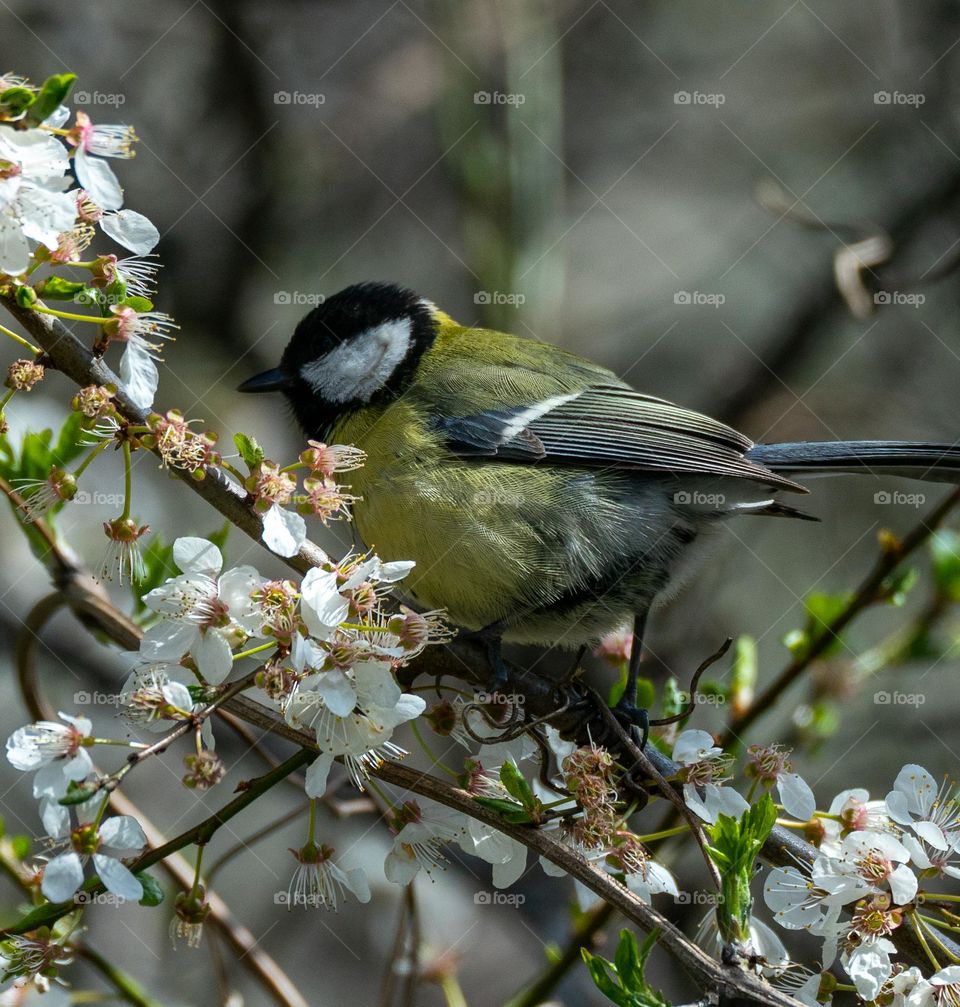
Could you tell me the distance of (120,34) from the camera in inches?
176

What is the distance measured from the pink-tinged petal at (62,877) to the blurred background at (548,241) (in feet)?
6.27

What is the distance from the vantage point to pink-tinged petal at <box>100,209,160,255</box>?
150 cm

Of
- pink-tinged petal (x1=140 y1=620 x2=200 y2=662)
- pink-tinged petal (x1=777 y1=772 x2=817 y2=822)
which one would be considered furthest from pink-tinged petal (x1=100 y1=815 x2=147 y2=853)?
pink-tinged petal (x1=777 y1=772 x2=817 y2=822)

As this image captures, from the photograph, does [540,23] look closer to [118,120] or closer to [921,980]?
[118,120]

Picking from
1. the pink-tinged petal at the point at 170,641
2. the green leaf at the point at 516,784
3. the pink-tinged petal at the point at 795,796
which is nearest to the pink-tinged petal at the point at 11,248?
the pink-tinged petal at the point at 170,641

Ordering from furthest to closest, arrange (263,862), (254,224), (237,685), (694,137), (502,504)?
(694,137) → (254,224) → (263,862) → (502,504) → (237,685)

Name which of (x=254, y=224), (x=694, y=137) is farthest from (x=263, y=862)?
(x=694, y=137)

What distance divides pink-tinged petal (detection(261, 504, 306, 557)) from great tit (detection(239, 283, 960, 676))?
34.6 inches

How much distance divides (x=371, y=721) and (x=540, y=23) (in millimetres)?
3668

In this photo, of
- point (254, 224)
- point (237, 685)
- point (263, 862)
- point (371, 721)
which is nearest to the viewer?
point (237, 685)

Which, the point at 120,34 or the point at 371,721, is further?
the point at 120,34

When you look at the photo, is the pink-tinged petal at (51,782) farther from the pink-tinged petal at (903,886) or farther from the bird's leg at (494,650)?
the pink-tinged petal at (903,886)

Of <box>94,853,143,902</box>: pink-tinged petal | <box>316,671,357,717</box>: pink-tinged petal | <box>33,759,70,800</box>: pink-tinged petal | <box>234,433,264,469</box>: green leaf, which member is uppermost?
<box>234,433,264,469</box>: green leaf

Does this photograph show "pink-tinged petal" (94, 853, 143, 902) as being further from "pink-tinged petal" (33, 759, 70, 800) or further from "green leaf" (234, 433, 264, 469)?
"green leaf" (234, 433, 264, 469)
